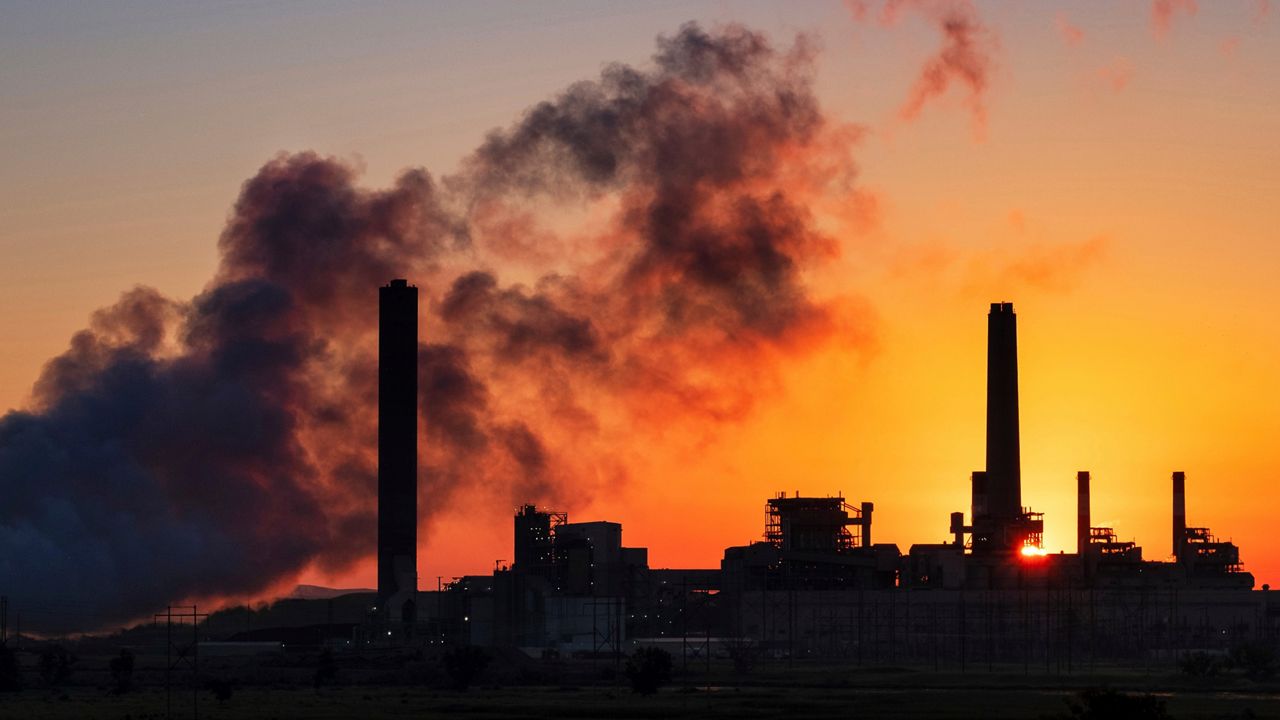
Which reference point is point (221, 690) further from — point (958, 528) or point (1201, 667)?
point (958, 528)

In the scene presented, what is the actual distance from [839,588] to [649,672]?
Answer: 71.7m

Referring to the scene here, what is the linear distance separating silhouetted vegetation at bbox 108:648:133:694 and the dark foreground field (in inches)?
60.2

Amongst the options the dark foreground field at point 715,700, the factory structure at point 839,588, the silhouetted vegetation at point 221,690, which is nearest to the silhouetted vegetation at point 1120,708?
the dark foreground field at point 715,700

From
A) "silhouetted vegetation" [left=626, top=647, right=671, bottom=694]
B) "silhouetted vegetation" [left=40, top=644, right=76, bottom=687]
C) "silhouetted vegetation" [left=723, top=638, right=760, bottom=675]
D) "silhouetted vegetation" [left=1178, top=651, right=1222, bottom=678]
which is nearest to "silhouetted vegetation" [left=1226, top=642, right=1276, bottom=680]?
"silhouetted vegetation" [left=1178, top=651, right=1222, bottom=678]

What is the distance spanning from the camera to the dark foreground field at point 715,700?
9281cm

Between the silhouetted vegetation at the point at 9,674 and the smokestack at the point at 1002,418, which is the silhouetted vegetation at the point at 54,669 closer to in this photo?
the silhouetted vegetation at the point at 9,674

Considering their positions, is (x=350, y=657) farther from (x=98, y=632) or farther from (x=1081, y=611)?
(x=1081, y=611)

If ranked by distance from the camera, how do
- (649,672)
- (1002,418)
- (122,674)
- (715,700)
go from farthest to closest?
(1002,418), (122,674), (649,672), (715,700)

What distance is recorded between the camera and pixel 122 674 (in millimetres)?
123750

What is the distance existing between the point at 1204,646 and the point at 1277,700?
68.2 m

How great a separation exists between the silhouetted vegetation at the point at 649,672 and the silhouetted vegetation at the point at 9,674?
35687 millimetres

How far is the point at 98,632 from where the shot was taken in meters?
167

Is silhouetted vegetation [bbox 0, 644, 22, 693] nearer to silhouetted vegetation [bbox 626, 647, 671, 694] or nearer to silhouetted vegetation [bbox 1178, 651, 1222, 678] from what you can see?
silhouetted vegetation [bbox 626, 647, 671, 694]

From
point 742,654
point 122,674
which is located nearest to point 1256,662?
point 742,654
